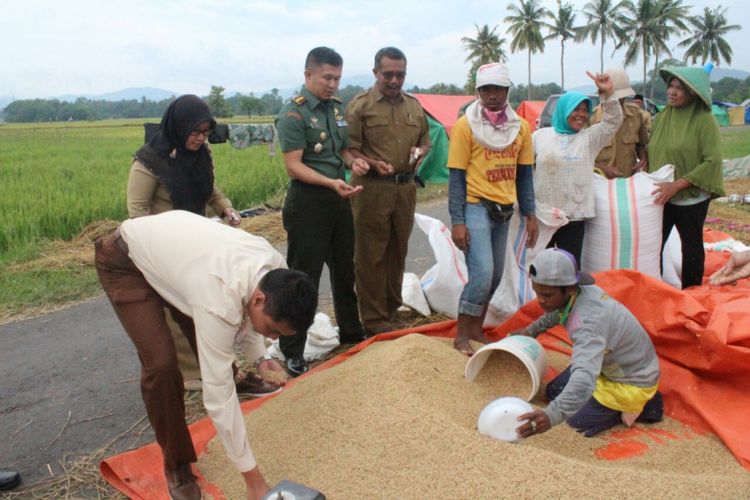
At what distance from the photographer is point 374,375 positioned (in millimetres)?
2473

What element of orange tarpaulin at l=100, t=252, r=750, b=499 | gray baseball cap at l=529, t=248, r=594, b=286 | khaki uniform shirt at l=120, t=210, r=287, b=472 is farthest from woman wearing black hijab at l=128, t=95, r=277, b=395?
gray baseball cap at l=529, t=248, r=594, b=286

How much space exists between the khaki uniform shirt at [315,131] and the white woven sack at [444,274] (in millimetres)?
799

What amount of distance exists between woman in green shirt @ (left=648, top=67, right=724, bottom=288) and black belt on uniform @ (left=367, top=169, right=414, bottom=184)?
54.2 inches

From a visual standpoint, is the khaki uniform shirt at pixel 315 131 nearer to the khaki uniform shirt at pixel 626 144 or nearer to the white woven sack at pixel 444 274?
the white woven sack at pixel 444 274

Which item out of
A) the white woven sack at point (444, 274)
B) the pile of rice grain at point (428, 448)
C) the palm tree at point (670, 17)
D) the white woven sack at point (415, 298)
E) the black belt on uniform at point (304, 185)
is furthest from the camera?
the palm tree at point (670, 17)

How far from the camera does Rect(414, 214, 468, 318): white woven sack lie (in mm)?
3674

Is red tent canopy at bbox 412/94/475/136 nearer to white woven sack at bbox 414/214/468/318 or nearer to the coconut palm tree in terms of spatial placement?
white woven sack at bbox 414/214/468/318

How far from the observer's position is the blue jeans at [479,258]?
2.97 m

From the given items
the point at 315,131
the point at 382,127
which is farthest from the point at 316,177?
the point at 382,127

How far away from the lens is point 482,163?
9.72 ft

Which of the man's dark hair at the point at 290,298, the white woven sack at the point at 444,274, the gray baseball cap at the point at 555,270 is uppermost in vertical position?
the man's dark hair at the point at 290,298

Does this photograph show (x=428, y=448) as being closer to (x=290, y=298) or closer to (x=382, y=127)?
(x=290, y=298)

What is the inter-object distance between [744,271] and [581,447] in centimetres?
150

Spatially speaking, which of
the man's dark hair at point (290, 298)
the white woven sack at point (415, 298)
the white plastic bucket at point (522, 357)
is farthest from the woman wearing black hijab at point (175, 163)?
the white woven sack at point (415, 298)
